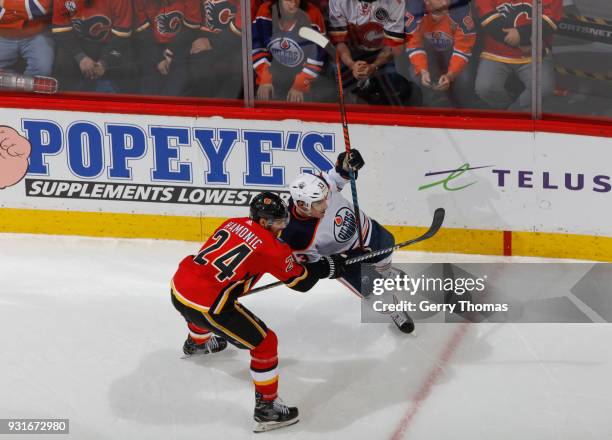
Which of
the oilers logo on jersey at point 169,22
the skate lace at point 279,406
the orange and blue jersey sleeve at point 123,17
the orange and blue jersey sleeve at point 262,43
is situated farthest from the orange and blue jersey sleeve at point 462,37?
the skate lace at point 279,406

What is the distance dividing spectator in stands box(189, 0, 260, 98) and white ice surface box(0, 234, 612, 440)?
1.10m

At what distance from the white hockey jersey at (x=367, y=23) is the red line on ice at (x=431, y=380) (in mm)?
1610

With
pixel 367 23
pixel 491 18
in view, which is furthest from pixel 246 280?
pixel 491 18

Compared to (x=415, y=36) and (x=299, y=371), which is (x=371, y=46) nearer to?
(x=415, y=36)

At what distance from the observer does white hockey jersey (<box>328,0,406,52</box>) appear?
5.93 meters

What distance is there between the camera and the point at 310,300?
18.8ft

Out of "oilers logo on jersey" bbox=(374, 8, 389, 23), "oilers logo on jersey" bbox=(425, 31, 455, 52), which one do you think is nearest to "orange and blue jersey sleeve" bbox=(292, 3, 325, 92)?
Answer: "oilers logo on jersey" bbox=(374, 8, 389, 23)

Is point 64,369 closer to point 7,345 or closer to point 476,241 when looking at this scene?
point 7,345

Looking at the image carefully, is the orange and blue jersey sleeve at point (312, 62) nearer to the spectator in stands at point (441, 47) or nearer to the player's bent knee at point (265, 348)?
the spectator in stands at point (441, 47)

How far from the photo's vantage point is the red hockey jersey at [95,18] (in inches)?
243

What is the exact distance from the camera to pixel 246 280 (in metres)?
4.66

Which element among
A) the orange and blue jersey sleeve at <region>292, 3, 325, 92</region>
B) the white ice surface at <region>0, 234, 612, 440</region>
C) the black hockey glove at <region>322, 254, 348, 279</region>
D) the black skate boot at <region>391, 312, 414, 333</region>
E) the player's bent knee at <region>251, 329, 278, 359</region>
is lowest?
the white ice surface at <region>0, 234, 612, 440</region>

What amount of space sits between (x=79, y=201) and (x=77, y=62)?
790 millimetres

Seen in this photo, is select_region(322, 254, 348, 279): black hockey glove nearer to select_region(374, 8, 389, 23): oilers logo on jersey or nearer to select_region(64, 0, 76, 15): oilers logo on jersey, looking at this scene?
select_region(374, 8, 389, 23): oilers logo on jersey
